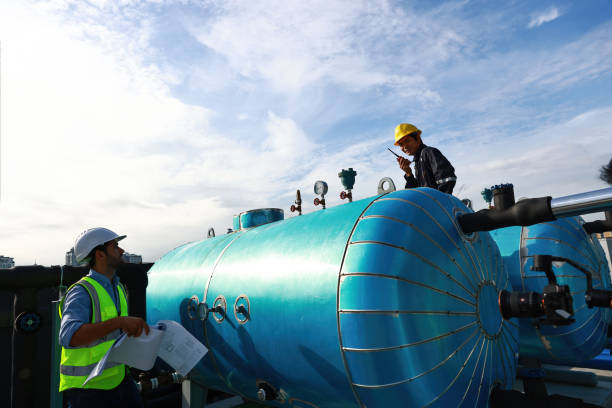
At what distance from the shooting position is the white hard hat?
137 inches

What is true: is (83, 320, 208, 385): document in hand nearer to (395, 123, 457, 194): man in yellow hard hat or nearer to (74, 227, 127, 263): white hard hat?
(74, 227, 127, 263): white hard hat

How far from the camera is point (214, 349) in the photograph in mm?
4457

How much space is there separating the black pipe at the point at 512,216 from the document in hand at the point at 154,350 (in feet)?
7.94

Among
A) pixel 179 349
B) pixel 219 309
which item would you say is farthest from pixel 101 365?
pixel 219 309

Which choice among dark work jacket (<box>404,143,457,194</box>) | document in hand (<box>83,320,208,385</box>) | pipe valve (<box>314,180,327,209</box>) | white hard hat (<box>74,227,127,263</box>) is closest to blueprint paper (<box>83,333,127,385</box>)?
document in hand (<box>83,320,208,385</box>)

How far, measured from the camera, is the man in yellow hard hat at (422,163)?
15.4 feet

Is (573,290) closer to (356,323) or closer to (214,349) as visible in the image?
(356,323)

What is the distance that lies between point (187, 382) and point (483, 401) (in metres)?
3.41

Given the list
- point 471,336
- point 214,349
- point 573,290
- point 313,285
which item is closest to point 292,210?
point 214,349

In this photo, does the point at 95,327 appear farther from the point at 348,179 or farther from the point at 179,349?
the point at 348,179

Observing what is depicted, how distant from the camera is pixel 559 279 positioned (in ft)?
16.8

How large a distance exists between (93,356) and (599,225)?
5.88 m

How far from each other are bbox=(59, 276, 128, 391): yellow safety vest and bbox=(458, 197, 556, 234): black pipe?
117 inches

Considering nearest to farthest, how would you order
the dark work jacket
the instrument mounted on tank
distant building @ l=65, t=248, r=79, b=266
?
1. distant building @ l=65, t=248, r=79, b=266
2. the dark work jacket
3. the instrument mounted on tank
